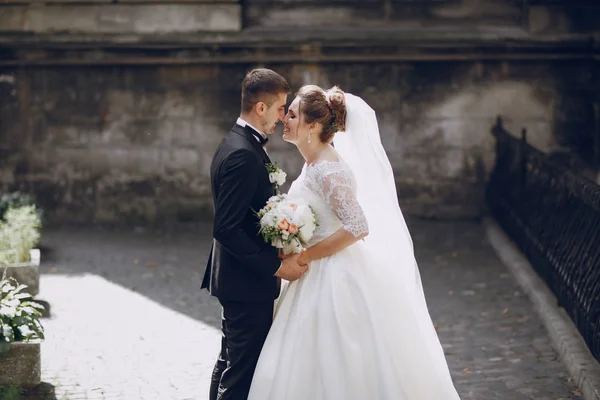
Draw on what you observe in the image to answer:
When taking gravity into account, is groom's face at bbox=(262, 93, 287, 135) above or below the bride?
above

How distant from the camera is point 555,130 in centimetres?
1278

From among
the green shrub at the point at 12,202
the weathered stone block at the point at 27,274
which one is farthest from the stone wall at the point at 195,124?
the weathered stone block at the point at 27,274

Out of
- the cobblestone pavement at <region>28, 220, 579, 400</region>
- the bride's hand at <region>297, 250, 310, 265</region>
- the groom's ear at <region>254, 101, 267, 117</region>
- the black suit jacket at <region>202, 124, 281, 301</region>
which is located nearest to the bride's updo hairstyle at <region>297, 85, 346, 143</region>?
the groom's ear at <region>254, 101, 267, 117</region>

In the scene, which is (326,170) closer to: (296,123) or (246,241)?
(296,123)

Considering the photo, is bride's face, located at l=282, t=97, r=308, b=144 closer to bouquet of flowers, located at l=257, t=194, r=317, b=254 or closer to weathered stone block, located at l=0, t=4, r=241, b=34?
bouquet of flowers, located at l=257, t=194, r=317, b=254

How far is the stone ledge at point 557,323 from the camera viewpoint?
21.6 ft

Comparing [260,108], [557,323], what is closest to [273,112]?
[260,108]

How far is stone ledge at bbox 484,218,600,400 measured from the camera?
21.6ft

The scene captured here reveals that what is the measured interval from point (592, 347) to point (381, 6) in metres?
6.80

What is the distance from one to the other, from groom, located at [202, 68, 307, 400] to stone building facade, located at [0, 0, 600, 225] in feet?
23.4

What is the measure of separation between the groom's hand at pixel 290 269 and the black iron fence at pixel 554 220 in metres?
2.36

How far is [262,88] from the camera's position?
209 inches

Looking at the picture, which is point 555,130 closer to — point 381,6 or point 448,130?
point 448,130

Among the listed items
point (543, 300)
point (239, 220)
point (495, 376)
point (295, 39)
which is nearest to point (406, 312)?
point (239, 220)
